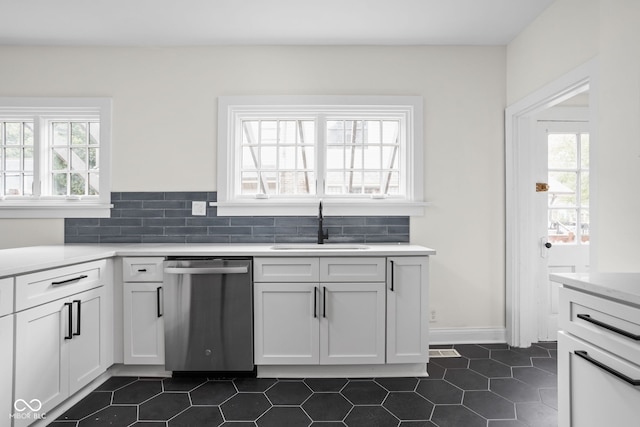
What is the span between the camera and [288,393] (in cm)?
223

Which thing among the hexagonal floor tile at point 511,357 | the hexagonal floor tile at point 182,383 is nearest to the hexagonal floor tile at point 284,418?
the hexagonal floor tile at point 182,383

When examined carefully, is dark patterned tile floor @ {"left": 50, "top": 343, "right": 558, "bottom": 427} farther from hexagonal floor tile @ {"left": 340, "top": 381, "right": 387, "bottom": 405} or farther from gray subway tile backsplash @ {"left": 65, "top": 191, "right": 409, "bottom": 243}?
gray subway tile backsplash @ {"left": 65, "top": 191, "right": 409, "bottom": 243}

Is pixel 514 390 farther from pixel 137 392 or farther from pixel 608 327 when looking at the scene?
pixel 137 392

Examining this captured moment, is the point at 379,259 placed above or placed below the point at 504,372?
above

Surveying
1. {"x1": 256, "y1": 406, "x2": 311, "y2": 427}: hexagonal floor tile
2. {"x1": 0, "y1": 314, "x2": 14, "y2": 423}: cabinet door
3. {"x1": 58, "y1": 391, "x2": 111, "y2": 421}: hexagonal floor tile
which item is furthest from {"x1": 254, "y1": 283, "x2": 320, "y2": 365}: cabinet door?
{"x1": 0, "y1": 314, "x2": 14, "y2": 423}: cabinet door

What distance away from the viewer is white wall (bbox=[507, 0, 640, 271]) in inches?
69.5

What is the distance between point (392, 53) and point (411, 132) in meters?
0.73

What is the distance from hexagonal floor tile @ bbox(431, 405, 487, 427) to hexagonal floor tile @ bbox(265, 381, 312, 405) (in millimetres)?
796

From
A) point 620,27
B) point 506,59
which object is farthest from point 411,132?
point 620,27

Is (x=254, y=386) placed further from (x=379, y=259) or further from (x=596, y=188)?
(x=596, y=188)

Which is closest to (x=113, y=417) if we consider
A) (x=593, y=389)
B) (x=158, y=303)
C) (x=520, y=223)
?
(x=158, y=303)

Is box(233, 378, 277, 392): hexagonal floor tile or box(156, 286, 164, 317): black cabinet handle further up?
box(156, 286, 164, 317): black cabinet handle

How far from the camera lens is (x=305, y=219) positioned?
3.01m

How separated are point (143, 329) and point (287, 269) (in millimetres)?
1110
